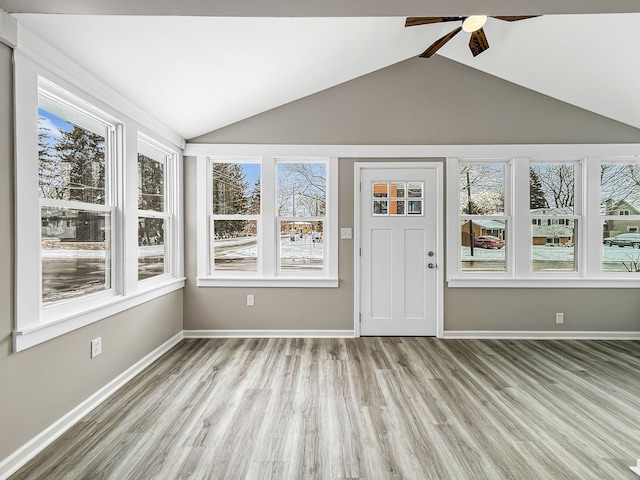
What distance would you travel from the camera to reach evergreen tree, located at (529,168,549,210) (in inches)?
166

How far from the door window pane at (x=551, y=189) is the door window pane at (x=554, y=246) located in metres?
0.15

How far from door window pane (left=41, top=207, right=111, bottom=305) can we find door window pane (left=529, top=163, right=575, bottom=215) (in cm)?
453

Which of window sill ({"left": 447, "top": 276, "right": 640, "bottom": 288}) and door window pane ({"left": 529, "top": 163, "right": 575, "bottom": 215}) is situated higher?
door window pane ({"left": 529, "top": 163, "right": 575, "bottom": 215})

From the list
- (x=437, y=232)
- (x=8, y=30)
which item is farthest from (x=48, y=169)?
(x=437, y=232)

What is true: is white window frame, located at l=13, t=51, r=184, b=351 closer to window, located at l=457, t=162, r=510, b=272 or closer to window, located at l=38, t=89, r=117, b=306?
window, located at l=38, t=89, r=117, b=306

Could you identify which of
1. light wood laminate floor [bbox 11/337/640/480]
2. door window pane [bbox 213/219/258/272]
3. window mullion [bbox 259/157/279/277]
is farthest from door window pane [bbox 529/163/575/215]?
door window pane [bbox 213/219/258/272]

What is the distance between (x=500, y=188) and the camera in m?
4.26

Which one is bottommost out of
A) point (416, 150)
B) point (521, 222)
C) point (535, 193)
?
point (521, 222)

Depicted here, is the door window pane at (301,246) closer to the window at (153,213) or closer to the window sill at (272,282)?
the window sill at (272,282)

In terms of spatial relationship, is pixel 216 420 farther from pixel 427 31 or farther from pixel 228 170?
pixel 427 31

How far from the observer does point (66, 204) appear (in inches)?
93.5

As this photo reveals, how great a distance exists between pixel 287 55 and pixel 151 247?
2299mm

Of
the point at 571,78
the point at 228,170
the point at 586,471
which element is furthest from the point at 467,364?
the point at 228,170

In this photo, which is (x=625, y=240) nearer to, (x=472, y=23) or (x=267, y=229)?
(x=472, y=23)
